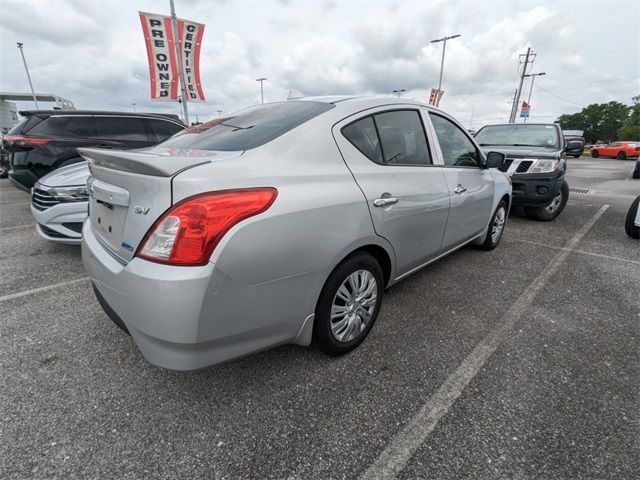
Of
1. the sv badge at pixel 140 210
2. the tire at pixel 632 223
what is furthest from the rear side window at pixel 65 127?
the tire at pixel 632 223

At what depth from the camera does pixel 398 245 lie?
2.41 m

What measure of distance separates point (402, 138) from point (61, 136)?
6.38m

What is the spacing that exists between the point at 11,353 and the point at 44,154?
496 cm

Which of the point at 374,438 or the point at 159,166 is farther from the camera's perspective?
the point at 374,438

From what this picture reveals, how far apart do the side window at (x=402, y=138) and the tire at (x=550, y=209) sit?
4224mm

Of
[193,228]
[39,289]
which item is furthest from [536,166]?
[39,289]

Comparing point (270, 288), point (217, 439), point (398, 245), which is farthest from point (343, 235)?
point (217, 439)

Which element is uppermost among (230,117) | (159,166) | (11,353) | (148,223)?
(230,117)

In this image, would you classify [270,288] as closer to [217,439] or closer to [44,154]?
[217,439]

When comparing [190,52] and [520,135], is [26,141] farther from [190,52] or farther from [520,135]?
[520,135]

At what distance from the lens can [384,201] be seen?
2.16 m

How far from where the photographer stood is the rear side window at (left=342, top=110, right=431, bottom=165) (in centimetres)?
218

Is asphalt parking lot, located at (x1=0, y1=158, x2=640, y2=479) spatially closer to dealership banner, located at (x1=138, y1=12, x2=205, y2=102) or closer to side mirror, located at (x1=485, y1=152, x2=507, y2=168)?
side mirror, located at (x1=485, y1=152, x2=507, y2=168)

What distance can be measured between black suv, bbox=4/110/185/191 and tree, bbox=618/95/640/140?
72.9 m
